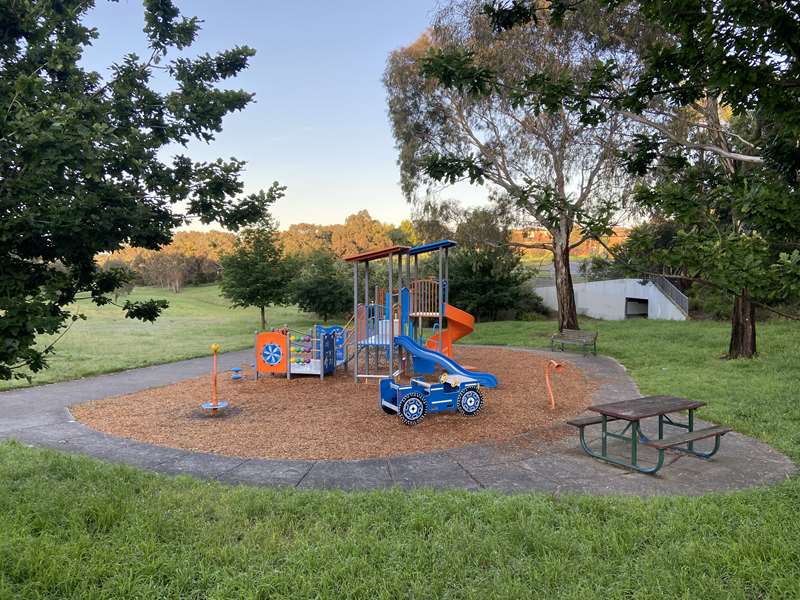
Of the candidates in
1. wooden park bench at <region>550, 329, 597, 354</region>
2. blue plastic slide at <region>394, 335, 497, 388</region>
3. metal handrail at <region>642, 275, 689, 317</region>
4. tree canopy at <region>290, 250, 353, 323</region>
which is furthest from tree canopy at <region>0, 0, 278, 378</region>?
metal handrail at <region>642, 275, 689, 317</region>

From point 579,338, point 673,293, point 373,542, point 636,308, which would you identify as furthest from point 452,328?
point 636,308

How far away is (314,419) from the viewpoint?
7676 millimetres

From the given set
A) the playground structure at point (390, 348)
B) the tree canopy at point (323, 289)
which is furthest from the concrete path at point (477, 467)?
the tree canopy at point (323, 289)

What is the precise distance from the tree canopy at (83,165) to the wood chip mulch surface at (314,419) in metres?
2.81

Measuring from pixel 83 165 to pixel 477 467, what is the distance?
173 inches

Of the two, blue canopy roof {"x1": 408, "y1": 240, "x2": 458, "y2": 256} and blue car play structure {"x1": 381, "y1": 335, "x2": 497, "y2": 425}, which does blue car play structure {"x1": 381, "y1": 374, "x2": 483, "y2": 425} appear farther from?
blue canopy roof {"x1": 408, "y1": 240, "x2": 458, "y2": 256}

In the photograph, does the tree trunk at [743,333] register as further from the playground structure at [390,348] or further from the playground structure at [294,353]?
the playground structure at [294,353]

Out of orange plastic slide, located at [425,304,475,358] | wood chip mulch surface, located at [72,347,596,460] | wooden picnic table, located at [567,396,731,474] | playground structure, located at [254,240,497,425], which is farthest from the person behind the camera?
orange plastic slide, located at [425,304,475,358]

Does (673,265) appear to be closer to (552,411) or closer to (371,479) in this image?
(371,479)

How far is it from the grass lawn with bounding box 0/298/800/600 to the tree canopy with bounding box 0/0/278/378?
4.32ft

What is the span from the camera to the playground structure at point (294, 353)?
1097cm

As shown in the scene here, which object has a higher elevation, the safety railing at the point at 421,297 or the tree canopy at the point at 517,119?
the tree canopy at the point at 517,119

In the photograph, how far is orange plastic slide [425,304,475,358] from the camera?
12000 millimetres

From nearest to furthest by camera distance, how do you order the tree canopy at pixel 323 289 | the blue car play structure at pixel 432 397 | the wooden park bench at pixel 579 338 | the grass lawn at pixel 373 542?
1. the grass lawn at pixel 373 542
2. the blue car play structure at pixel 432 397
3. the wooden park bench at pixel 579 338
4. the tree canopy at pixel 323 289
